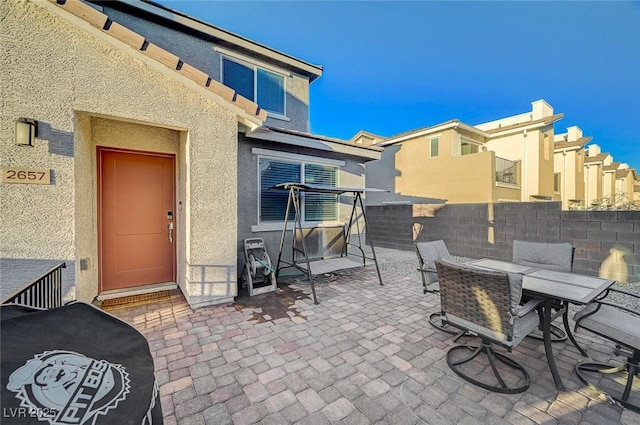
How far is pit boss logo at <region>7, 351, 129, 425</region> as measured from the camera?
795 millimetres

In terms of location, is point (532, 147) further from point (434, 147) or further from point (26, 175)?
point (26, 175)

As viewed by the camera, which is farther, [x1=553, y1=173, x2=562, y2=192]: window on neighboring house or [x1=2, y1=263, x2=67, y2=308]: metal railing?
[x1=553, y1=173, x2=562, y2=192]: window on neighboring house

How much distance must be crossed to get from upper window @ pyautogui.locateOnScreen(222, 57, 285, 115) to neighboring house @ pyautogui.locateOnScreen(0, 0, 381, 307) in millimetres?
46

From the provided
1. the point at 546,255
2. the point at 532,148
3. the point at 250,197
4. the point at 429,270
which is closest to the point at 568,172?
the point at 532,148

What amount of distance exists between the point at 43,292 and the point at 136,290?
2.46 metres

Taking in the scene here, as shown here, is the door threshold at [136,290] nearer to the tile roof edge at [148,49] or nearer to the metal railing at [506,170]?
the tile roof edge at [148,49]

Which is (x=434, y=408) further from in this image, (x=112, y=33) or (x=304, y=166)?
(x=112, y=33)

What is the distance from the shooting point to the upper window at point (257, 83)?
22.4ft

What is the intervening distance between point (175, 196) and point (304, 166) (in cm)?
296

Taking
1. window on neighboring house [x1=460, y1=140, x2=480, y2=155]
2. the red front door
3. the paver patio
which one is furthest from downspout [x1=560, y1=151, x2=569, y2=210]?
the red front door

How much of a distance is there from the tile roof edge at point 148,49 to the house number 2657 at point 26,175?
2.02 metres

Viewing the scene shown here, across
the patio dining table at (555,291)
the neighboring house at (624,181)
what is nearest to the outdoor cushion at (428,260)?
the patio dining table at (555,291)

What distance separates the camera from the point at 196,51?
644 cm

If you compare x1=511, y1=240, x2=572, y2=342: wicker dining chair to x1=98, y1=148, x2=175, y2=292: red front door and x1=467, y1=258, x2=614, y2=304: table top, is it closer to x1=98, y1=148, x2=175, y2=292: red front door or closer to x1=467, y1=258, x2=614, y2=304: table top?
x1=467, y1=258, x2=614, y2=304: table top
